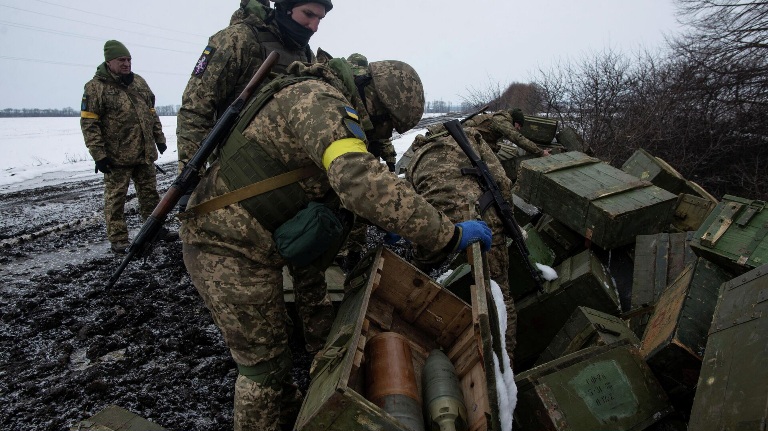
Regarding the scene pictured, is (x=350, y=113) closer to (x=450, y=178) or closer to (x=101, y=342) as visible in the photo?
(x=450, y=178)

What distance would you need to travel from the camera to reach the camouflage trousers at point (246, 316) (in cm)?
222

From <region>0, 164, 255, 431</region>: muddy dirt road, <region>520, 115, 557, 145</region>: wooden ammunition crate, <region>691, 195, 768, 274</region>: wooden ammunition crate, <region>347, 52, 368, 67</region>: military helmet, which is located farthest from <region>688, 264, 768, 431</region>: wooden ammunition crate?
<region>520, 115, 557, 145</region>: wooden ammunition crate

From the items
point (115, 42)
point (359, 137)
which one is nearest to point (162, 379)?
point (359, 137)

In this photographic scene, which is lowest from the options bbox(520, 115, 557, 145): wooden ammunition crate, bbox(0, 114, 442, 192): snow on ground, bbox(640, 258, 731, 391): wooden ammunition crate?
bbox(0, 114, 442, 192): snow on ground

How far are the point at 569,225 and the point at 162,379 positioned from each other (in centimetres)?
347

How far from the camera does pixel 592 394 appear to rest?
81.0 inches

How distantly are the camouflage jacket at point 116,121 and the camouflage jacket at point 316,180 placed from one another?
3729 mm

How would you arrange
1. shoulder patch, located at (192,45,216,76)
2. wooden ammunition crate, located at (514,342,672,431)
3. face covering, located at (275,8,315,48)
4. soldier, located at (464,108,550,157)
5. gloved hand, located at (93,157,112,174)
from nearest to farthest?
wooden ammunition crate, located at (514,342,672,431) < face covering, located at (275,8,315,48) < shoulder patch, located at (192,45,216,76) < soldier, located at (464,108,550,157) < gloved hand, located at (93,157,112,174)

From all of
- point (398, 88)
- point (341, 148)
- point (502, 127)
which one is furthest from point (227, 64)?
point (502, 127)

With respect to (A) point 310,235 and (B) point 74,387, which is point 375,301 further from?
(B) point 74,387

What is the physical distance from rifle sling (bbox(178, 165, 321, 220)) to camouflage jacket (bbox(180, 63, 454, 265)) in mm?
30

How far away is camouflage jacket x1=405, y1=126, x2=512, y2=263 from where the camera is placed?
338cm

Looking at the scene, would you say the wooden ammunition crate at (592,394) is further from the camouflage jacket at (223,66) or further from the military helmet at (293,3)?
the camouflage jacket at (223,66)

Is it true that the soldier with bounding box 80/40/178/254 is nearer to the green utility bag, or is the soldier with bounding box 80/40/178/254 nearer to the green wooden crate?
the green utility bag
